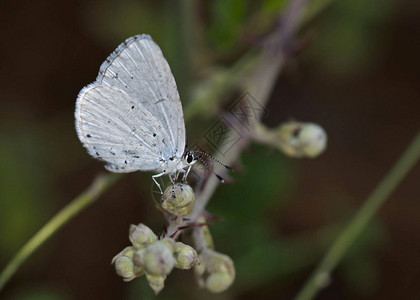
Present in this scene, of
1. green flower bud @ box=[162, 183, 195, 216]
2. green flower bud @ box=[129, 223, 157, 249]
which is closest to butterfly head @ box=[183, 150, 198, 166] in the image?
green flower bud @ box=[162, 183, 195, 216]

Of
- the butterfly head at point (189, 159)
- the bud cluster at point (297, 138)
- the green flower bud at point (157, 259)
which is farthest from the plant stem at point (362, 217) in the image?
the green flower bud at point (157, 259)

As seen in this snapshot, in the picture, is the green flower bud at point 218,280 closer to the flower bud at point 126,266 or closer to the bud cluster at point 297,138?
the flower bud at point 126,266

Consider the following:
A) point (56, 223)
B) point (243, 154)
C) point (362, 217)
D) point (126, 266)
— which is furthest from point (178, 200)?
point (243, 154)

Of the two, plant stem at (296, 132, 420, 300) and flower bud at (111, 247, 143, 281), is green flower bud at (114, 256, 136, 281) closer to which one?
flower bud at (111, 247, 143, 281)

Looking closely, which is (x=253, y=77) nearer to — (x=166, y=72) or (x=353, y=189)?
(x=166, y=72)

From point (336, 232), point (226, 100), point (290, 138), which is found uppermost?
point (290, 138)

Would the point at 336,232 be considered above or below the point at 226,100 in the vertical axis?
below

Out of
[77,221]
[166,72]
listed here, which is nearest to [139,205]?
[77,221]
